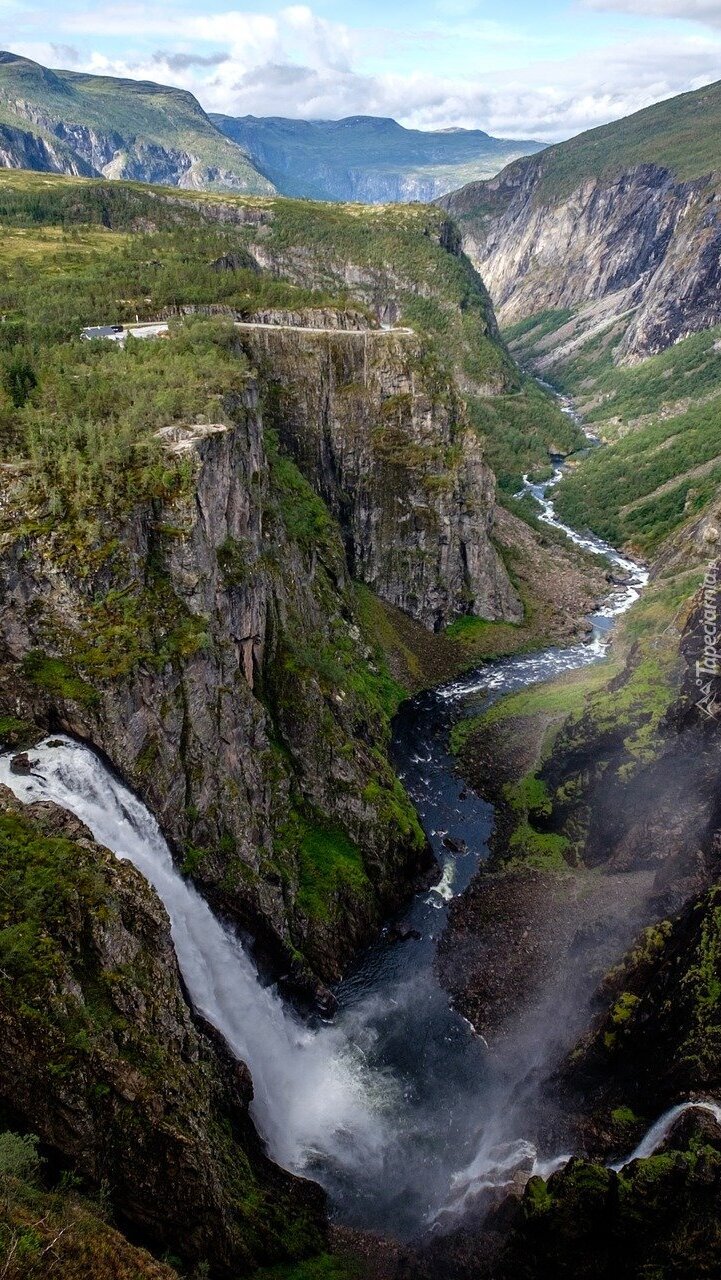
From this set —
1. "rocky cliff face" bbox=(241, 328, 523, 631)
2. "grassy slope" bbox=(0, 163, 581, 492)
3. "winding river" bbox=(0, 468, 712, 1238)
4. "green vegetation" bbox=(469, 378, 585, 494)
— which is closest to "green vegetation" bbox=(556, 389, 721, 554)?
"green vegetation" bbox=(469, 378, 585, 494)

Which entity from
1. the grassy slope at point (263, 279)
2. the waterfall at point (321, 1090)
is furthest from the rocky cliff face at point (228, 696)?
the grassy slope at point (263, 279)

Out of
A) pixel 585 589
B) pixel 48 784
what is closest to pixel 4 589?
pixel 48 784

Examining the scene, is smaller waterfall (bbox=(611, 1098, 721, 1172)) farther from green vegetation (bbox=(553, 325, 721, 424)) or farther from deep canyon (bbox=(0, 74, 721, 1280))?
green vegetation (bbox=(553, 325, 721, 424))

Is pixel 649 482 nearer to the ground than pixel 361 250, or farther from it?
nearer to the ground

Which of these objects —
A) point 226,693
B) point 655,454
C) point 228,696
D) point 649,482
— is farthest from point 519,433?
point 226,693

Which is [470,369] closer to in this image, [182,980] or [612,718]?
[612,718]

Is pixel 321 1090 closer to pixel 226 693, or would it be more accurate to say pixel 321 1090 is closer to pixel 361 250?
pixel 226 693
